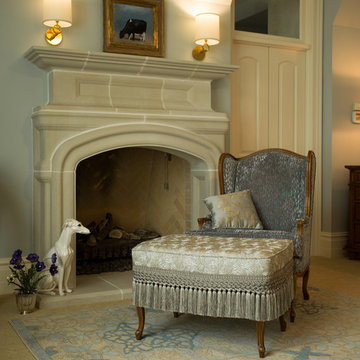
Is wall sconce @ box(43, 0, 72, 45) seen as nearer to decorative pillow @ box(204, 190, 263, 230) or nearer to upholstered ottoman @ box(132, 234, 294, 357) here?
decorative pillow @ box(204, 190, 263, 230)

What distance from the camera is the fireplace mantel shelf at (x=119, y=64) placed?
3.81 meters

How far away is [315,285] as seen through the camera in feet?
13.9

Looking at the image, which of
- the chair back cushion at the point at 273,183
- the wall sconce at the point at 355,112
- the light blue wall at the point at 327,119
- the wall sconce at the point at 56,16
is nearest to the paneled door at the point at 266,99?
the light blue wall at the point at 327,119

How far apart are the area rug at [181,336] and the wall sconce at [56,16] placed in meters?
1.96

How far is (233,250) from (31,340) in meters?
1.17

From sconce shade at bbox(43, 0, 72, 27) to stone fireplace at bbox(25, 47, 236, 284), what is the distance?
0.80ft

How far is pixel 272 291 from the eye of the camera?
2.73 m


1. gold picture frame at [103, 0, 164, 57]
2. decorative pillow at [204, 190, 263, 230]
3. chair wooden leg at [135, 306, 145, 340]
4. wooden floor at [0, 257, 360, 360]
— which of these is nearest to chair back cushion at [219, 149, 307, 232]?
decorative pillow at [204, 190, 263, 230]

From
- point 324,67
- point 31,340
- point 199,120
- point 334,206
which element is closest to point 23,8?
point 199,120

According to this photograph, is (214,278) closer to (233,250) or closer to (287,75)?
(233,250)

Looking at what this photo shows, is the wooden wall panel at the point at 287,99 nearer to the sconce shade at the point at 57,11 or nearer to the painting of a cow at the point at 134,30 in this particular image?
the painting of a cow at the point at 134,30

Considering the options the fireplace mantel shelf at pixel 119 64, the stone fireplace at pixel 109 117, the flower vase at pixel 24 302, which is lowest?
the flower vase at pixel 24 302

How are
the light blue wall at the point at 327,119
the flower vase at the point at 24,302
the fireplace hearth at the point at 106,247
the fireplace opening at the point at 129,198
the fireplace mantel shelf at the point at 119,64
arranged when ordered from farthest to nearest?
1. the light blue wall at the point at 327,119
2. the fireplace opening at the point at 129,198
3. the fireplace hearth at the point at 106,247
4. the fireplace mantel shelf at the point at 119,64
5. the flower vase at the point at 24,302

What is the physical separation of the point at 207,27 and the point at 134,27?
1.95 feet
